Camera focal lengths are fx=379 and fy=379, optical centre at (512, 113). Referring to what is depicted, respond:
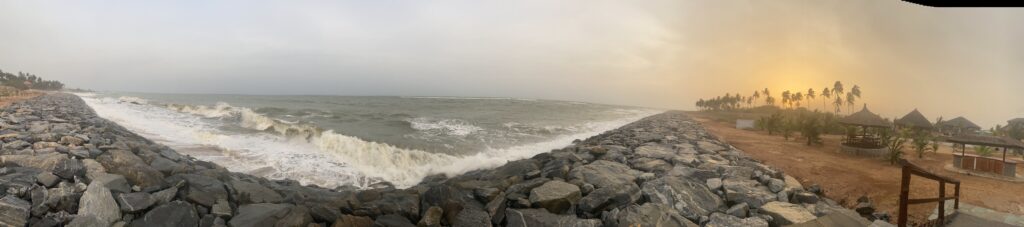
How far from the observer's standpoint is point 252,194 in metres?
4.77

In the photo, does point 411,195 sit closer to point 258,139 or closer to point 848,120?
point 258,139

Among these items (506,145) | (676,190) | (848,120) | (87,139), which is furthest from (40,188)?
(848,120)

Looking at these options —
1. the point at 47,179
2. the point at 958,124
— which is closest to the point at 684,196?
the point at 47,179

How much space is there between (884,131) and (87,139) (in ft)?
56.2

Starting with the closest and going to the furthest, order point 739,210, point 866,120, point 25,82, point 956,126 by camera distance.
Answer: point 739,210 < point 866,120 < point 956,126 < point 25,82

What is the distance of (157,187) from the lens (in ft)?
14.5

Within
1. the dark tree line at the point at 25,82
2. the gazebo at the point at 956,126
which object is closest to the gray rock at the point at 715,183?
the gazebo at the point at 956,126

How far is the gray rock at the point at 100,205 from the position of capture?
11.7ft

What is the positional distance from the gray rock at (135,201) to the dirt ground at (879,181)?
25.9 ft

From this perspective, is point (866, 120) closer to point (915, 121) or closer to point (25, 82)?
point (915, 121)

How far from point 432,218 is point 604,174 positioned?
9.02 ft

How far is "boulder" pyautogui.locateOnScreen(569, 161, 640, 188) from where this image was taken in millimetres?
5289

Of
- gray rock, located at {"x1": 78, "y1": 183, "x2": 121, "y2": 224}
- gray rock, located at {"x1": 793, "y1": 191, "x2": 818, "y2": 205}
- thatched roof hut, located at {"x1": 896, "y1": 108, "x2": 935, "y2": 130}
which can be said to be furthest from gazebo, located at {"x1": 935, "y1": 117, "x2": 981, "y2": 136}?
gray rock, located at {"x1": 78, "y1": 183, "x2": 121, "y2": 224}

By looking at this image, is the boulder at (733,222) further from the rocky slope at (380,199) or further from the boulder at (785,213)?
the boulder at (785,213)
